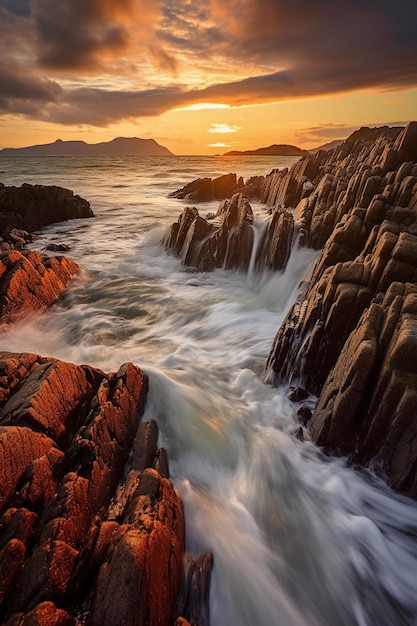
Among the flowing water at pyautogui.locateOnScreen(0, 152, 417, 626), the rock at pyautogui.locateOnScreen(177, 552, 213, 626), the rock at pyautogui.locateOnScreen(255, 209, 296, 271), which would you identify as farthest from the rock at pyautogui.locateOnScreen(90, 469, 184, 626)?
the rock at pyautogui.locateOnScreen(255, 209, 296, 271)

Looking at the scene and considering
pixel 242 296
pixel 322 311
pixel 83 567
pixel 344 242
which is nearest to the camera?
pixel 83 567

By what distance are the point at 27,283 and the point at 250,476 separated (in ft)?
37.3

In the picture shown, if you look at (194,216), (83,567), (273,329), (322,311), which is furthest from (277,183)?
(83,567)

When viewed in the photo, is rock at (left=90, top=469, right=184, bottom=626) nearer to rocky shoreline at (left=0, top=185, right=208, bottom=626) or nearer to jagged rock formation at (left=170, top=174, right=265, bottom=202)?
rocky shoreline at (left=0, top=185, right=208, bottom=626)

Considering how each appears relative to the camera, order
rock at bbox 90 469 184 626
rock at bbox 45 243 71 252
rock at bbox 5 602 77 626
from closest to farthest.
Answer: rock at bbox 5 602 77 626, rock at bbox 90 469 184 626, rock at bbox 45 243 71 252

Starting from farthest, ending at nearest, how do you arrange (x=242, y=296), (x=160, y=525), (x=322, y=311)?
1. (x=242, y=296)
2. (x=322, y=311)
3. (x=160, y=525)

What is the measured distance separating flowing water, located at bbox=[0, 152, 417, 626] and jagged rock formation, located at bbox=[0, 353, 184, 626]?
87cm

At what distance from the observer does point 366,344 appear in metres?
6.45

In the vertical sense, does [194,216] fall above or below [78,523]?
above

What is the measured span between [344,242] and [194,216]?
13.0 m

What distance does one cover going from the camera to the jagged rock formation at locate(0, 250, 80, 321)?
42.5ft

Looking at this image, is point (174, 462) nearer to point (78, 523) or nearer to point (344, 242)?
point (78, 523)

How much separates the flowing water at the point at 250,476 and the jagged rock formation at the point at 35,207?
47.9 ft

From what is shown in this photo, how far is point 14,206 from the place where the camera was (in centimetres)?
2677
